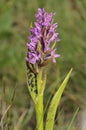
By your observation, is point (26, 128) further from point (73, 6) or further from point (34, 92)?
point (73, 6)

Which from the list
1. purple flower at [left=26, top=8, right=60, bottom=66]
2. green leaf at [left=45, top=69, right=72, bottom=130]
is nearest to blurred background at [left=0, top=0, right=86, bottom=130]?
green leaf at [left=45, top=69, right=72, bottom=130]

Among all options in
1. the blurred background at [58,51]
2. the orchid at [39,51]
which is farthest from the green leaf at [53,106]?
the blurred background at [58,51]

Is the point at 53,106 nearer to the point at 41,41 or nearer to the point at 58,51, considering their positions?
the point at 41,41

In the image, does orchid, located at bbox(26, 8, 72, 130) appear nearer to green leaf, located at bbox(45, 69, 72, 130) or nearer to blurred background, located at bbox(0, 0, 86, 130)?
green leaf, located at bbox(45, 69, 72, 130)

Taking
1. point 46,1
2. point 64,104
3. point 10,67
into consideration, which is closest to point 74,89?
point 64,104

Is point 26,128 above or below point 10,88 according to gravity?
below

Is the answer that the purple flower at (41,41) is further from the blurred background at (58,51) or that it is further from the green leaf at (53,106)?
the blurred background at (58,51)

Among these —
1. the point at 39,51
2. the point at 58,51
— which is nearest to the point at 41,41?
the point at 39,51
